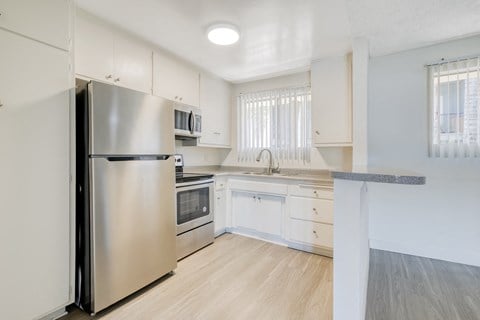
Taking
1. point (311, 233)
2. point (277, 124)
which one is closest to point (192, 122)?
point (277, 124)

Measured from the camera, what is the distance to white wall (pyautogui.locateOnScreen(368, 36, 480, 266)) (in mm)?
2416

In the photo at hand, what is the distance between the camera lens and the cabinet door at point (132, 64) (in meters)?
2.21

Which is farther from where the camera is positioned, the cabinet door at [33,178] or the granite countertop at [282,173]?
the granite countertop at [282,173]

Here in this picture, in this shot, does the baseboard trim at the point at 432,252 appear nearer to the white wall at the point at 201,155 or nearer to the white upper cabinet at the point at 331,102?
the white upper cabinet at the point at 331,102

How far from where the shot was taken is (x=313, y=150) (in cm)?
330

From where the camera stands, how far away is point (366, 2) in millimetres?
1816

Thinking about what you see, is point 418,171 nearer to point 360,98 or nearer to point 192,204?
point 360,98

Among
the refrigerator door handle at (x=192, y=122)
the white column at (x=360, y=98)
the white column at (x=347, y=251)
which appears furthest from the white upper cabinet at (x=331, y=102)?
the white column at (x=347, y=251)

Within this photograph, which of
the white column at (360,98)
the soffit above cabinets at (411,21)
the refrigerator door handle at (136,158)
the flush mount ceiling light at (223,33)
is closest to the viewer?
the refrigerator door handle at (136,158)

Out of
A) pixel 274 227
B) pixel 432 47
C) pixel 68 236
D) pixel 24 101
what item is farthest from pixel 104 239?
pixel 432 47

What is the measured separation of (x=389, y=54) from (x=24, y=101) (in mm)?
3545

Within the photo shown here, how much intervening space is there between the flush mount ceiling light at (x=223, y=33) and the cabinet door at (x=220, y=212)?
1.87 m

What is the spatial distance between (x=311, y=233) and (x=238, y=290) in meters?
1.18

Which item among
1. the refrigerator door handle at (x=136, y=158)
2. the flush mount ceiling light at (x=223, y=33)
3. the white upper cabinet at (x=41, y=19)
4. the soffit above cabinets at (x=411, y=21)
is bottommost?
the refrigerator door handle at (x=136, y=158)
